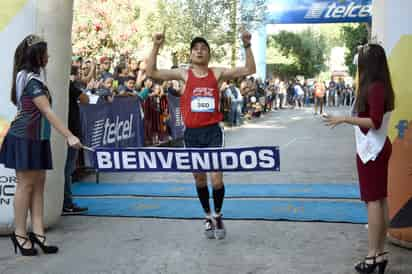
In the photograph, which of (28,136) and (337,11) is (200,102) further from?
(337,11)

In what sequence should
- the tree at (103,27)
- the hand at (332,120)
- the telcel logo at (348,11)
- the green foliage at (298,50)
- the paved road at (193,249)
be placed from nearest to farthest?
the hand at (332,120) < the paved road at (193,249) < the tree at (103,27) < the telcel logo at (348,11) < the green foliage at (298,50)

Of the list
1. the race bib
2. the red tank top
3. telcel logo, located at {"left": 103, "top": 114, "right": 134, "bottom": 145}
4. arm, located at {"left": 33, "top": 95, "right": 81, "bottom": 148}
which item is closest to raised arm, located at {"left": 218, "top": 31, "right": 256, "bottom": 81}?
the red tank top

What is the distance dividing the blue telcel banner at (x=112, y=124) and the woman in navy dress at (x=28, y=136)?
395cm

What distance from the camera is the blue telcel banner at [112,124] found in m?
10.4

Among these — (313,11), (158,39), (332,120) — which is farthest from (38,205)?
(313,11)

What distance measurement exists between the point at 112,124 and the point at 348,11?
749 inches

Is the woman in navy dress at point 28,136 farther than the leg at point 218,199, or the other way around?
the leg at point 218,199

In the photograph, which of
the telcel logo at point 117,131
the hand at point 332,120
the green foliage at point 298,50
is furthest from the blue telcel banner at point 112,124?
the green foliage at point 298,50

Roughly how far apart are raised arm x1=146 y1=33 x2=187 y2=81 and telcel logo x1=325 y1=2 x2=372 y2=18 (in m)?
22.4

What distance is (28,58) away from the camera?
5.63m

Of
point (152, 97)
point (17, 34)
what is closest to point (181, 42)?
point (152, 97)

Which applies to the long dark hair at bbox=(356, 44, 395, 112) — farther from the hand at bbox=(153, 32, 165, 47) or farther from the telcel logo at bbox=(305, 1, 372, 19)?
the telcel logo at bbox=(305, 1, 372, 19)

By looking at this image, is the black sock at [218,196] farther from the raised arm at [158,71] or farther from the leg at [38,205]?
the leg at [38,205]

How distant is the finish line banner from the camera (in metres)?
5.62
